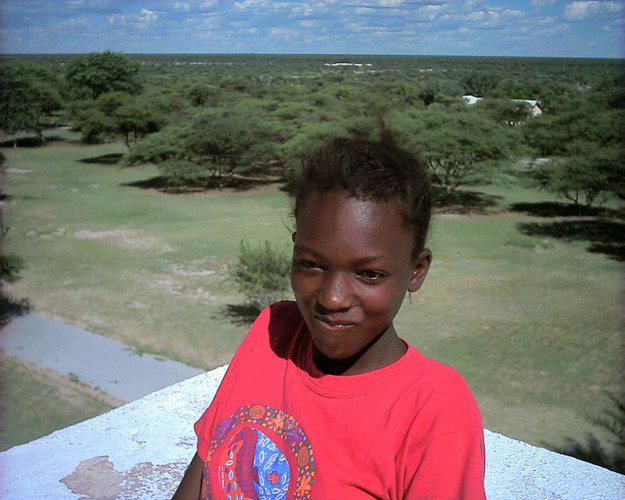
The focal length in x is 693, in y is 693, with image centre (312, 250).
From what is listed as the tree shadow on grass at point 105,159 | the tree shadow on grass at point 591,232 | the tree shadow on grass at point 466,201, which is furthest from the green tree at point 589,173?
the tree shadow on grass at point 105,159

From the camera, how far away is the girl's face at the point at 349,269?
1.03 m

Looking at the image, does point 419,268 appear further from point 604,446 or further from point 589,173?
point 589,173

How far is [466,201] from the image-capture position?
1989cm

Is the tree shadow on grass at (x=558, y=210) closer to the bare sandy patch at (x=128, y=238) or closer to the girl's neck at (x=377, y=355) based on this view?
the bare sandy patch at (x=128, y=238)

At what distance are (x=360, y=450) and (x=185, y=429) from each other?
4.49 ft

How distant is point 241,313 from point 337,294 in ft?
34.8

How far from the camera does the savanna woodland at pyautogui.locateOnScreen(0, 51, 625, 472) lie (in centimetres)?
898

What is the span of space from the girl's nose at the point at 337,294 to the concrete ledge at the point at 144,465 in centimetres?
112

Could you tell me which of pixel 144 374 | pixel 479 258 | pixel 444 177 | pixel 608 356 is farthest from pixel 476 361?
pixel 444 177

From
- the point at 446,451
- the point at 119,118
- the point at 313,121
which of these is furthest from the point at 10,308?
the point at 119,118

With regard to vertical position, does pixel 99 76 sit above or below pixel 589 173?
above

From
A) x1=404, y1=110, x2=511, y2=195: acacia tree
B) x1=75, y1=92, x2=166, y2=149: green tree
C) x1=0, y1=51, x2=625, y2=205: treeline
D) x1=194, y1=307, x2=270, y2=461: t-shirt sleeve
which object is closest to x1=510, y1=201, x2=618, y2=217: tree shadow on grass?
x1=0, y1=51, x2=625, y2=205: treeline

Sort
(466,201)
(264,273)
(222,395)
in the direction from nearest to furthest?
(222,395) < (264,273) < (466,201)

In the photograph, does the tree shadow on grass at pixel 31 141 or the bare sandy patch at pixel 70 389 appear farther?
the tree shadow on grass at pixel 31 141
